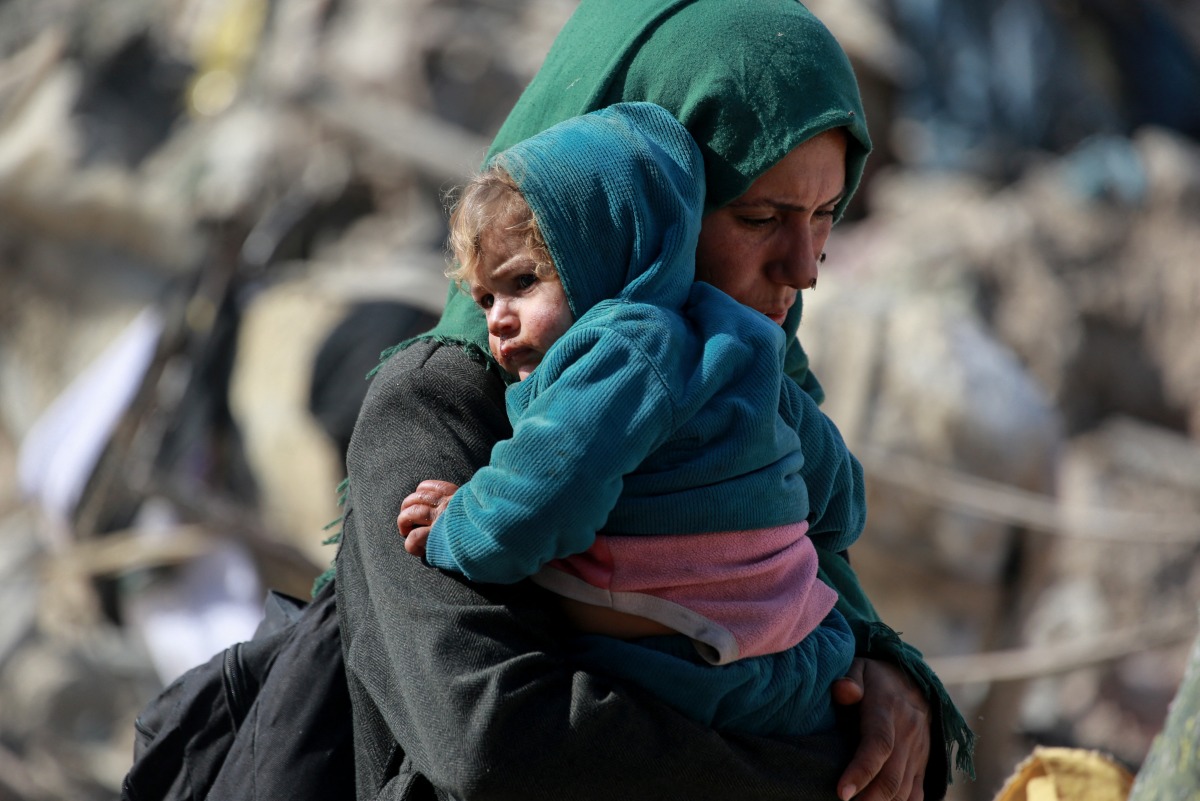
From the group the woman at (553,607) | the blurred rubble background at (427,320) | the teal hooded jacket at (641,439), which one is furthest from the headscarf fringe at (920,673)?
the blurred rubble background at (427,320)

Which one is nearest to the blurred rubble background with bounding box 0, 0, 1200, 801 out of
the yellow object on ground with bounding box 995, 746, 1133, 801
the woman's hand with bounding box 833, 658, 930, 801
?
the yellow object on ground with bounding box 995, 746, 1133, 801

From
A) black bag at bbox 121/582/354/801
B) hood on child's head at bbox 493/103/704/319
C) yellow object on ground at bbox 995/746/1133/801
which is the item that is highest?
hood on child's head at bbox 493/103/704/319

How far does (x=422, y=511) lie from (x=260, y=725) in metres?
0.44

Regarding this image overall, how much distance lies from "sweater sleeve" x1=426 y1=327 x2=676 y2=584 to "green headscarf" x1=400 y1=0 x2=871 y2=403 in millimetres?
232

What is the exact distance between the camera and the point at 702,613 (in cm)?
142

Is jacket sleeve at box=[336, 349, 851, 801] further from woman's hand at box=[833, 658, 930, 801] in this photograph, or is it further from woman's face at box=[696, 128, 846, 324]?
woman's face at box=[696, 128, 846, 324]

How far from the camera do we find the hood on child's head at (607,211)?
4.72ft

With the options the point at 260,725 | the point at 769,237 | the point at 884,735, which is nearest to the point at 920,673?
the point at 884,735

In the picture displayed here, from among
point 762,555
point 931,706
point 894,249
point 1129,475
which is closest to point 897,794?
point 931,706

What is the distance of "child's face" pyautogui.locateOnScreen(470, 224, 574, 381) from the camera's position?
1.46 metres

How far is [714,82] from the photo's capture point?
160 cm

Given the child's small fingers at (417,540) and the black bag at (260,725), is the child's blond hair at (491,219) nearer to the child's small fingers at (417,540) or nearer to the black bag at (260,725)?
the child's small fingers at (417,540)

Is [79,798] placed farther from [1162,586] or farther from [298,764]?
[1162,586]

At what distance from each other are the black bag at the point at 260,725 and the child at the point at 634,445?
338 mm
